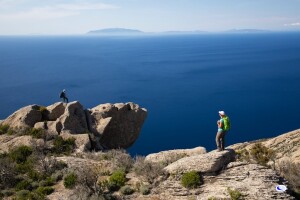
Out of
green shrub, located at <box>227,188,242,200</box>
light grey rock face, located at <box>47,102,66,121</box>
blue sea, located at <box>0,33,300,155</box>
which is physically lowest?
blue sea, located at <box>0,33,300,155</box>

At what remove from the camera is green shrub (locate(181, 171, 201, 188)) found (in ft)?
57.1

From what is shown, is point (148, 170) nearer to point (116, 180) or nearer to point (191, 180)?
point (116, 180)

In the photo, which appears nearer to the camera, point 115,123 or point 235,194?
point 235,194

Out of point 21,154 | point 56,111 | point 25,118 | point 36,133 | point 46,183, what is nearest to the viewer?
point 46,183

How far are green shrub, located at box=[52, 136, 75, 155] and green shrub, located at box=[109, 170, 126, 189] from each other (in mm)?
8996

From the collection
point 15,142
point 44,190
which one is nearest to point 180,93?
point 15,142

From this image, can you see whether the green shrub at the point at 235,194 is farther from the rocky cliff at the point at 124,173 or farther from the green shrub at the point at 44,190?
the green shrub at the point at 44,190

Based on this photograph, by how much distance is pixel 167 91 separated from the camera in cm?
12912

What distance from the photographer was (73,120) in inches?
1292

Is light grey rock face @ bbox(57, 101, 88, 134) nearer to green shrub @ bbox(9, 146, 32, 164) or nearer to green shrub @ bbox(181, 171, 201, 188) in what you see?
green shrub @ bbox(9, 146, 32, 164)

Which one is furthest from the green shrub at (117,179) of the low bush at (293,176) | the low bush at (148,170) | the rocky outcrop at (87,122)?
the low bush at (293,176)

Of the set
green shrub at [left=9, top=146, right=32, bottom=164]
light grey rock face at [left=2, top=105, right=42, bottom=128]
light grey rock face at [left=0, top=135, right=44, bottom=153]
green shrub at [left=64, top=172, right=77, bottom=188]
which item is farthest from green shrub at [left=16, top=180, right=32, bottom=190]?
light grey rock face at [left=2, top=105, right=42, bottom=128]

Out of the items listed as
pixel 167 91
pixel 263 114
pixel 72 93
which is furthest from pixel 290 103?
pixel 72 93

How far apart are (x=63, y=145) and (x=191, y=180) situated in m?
14.6
